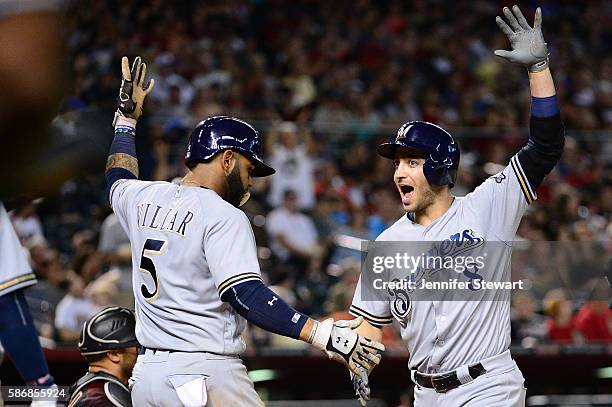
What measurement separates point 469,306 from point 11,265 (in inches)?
101

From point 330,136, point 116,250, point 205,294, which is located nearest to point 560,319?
point 330,136

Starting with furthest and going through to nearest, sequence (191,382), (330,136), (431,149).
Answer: (330,136)
(431,149)
(191,382)

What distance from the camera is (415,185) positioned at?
4996 millimetres

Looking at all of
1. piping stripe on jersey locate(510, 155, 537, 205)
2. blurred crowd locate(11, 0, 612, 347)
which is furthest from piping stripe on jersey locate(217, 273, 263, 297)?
blurred crowd locate(11, 0, 612, 347)

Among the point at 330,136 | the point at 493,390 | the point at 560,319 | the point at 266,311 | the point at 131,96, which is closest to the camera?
the point at 266,311

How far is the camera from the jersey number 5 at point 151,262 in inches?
177

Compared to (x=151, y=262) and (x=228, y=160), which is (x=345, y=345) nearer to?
(x=151, y=262)

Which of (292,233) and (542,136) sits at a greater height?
(542,136)

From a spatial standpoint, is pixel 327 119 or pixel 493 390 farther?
pixel 327 119

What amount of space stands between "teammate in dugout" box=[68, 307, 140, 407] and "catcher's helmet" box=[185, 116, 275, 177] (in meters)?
1.05

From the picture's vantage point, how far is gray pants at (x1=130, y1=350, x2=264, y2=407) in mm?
4414

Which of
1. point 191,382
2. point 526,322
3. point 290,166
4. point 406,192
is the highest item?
point 290,166

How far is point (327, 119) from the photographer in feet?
41.9

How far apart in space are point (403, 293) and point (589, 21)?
1442 cm
